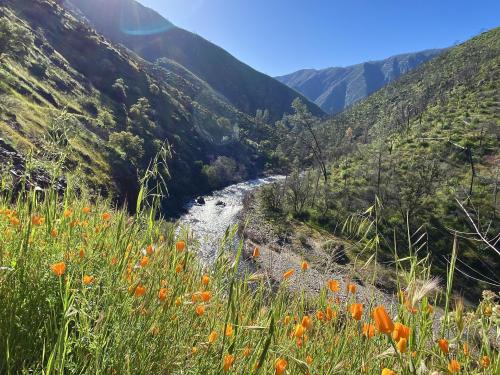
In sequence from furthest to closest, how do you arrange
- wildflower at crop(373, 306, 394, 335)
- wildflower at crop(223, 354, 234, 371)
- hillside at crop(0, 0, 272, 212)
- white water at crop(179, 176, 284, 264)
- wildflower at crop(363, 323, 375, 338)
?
white water at crop(179, 176, 284, 264) → hillside at crop(0, 0, 272, 212) → wildflower at crop(363, 323, 375, 338) → wildflower at crop(223, 354, 234, 371) → wildflower at crop(373, 306, 394, 335)

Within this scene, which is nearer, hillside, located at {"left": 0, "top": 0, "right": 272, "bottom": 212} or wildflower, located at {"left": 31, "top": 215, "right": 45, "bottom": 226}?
wildflower, located at {"left": 31, "top": 215, "right": 45, "bottom": 226}

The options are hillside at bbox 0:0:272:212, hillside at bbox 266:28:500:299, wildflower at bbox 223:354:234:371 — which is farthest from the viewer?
hillside at bbox 0:0:272:212

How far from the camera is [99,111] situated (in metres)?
65.8

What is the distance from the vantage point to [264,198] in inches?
2270

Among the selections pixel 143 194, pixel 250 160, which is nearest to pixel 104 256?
pixel 143 194

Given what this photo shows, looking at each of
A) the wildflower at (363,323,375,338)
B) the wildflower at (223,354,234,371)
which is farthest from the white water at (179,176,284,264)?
the wildflower at (223,354,234,371)

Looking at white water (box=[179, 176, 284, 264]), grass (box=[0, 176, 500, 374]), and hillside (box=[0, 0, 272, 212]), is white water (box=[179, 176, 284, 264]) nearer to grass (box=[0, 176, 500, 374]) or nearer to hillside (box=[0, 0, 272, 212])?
hillside (box=[0, 0, 272, 212])

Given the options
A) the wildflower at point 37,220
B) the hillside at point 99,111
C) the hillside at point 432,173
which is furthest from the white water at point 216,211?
the wildflower at point 37,220

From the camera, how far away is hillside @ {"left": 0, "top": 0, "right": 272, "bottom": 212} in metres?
43.3

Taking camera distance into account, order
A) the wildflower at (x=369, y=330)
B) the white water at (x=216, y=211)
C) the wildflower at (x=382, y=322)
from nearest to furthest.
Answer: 1. the wildflower at (x=382, y=322)
2. the wildflower at (x=369, y=330)
3. the white water at (x=216, y=211)

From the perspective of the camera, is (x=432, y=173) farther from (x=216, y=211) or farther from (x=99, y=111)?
(x=99, y=111)

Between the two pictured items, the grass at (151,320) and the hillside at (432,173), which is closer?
the grass at (151,320)

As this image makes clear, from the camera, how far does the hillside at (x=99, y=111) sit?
43.3m

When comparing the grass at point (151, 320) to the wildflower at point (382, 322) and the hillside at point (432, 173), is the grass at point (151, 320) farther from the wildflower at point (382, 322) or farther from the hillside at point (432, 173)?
the hillside at point (432, 173)
